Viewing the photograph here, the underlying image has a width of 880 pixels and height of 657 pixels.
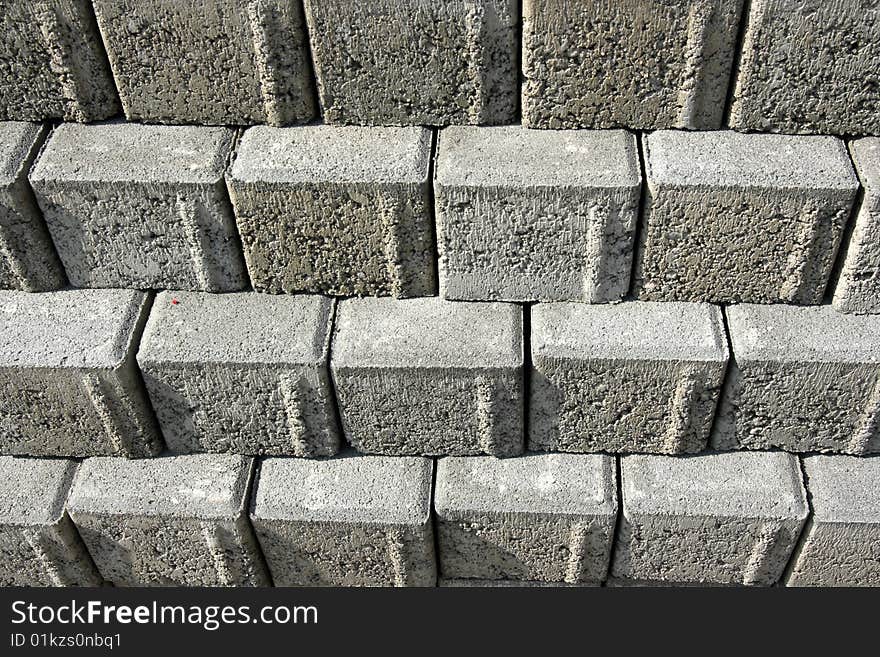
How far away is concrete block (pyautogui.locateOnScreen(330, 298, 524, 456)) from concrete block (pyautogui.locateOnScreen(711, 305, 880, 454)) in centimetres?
42

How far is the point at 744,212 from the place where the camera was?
1.61 meters

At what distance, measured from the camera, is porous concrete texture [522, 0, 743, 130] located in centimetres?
149

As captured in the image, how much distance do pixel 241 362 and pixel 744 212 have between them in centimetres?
96

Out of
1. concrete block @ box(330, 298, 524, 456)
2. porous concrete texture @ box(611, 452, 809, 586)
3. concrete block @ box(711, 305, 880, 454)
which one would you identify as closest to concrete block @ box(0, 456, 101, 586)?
concrete block @ box(330, 298, 524, 456)

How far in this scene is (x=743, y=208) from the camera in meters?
1.60

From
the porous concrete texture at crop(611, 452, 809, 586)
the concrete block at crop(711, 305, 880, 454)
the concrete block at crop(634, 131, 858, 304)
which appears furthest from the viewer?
the porous concrete texture at crop(611, 452, 809, 586)

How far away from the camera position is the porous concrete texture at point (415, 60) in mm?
1516

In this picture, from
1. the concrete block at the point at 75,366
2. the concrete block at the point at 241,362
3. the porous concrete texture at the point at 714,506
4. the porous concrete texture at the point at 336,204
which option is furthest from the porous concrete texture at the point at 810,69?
the concrete block at the point at 75,366

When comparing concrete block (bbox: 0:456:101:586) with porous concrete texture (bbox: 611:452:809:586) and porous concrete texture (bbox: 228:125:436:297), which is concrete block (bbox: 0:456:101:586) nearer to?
porous concrete texture (bbox: 228:125:436:297)

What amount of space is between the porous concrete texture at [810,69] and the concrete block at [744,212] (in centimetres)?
4

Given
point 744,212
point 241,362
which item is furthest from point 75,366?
point 744,212

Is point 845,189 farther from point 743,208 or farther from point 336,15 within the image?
point 336,15

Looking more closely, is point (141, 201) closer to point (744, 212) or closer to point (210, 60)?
point (210, 60)

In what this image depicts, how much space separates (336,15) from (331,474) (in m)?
0.92
